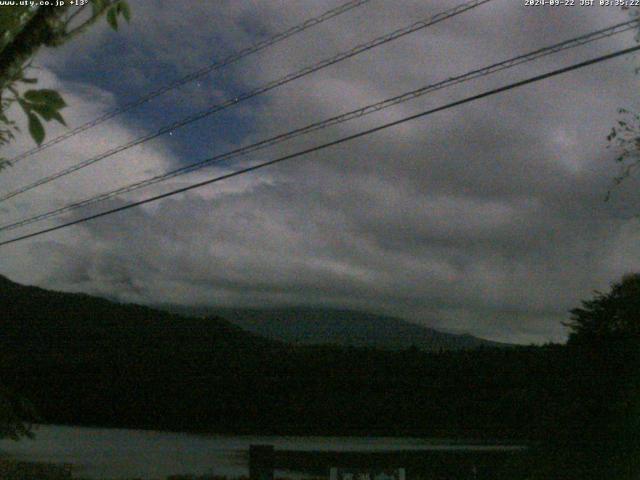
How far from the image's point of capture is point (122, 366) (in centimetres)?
2133

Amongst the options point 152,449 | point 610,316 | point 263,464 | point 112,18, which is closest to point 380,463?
point 263,464

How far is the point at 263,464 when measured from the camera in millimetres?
Result: 5582

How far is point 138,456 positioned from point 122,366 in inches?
174

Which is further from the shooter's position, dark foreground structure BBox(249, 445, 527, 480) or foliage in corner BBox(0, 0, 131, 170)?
dark foreground structure BBox(249, 445, 527, 480)

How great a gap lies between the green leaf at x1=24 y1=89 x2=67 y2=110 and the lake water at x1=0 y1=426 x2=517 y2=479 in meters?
8.88

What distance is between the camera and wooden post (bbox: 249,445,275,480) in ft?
18.3

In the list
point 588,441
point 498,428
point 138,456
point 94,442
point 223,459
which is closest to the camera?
point 588,441

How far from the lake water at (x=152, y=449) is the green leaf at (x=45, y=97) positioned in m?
8.88

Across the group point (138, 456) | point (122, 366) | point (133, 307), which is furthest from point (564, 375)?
point (133, 307)

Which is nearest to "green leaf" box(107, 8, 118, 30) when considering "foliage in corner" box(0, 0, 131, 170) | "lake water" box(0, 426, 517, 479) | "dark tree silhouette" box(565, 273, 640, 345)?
"foliage in corner" box(0, 0, 131, 170)

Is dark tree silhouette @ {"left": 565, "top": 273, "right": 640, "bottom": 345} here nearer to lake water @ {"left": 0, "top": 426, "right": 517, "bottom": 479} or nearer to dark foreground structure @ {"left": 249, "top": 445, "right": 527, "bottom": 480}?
lake water @ {"left": 0, "top": 426, "right": 517, "bottom": 479}

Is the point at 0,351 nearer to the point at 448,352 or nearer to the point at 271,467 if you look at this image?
the point at 448,352

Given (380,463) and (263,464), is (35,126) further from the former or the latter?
(380,463)

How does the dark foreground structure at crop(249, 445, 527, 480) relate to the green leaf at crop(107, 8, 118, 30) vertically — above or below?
below
